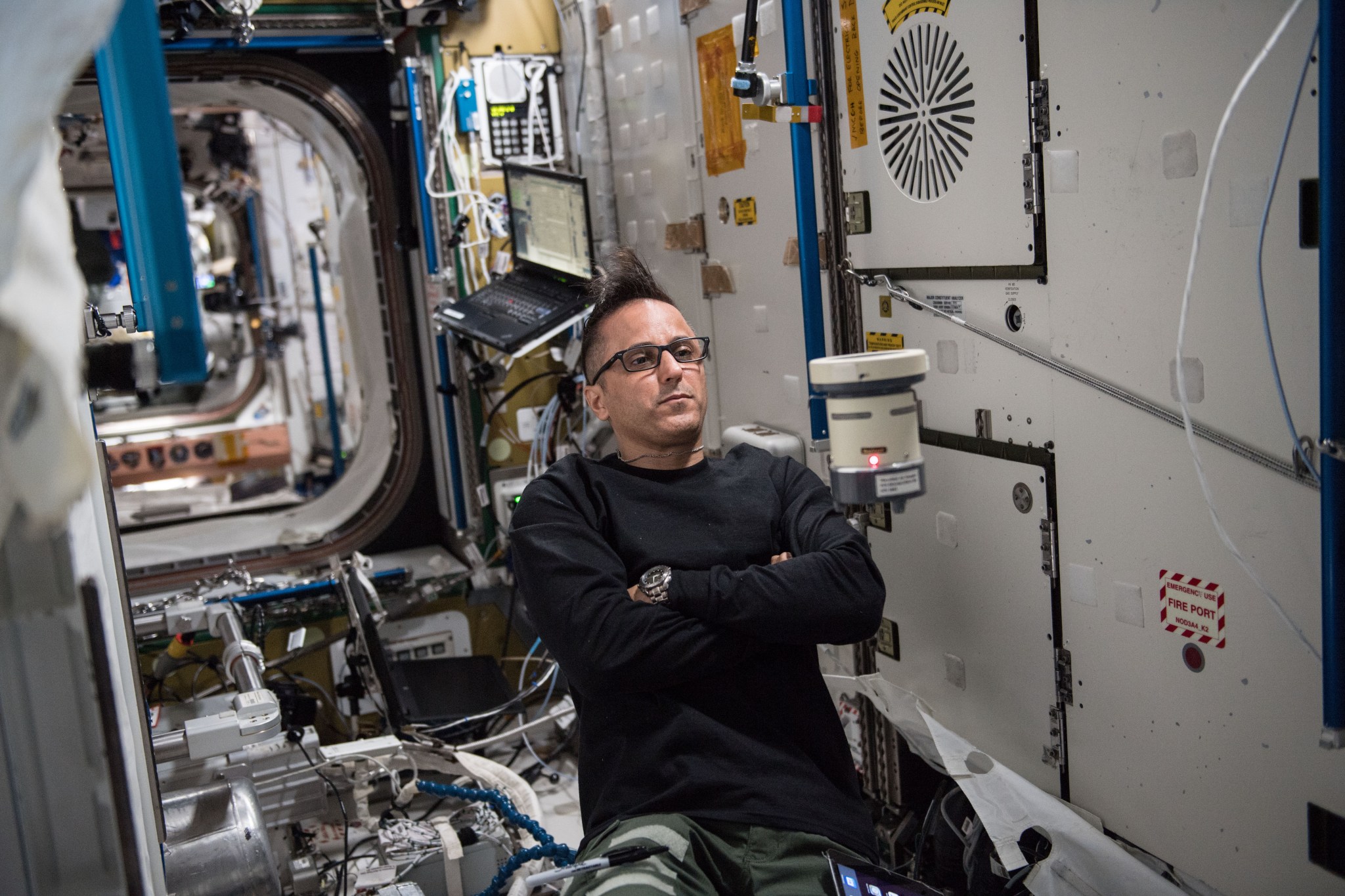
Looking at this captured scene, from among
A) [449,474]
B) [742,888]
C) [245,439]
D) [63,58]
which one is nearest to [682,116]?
[449,474]

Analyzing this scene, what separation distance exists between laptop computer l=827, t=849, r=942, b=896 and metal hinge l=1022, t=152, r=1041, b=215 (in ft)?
4.15

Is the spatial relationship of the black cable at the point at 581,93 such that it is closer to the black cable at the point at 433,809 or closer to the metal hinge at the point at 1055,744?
the black cable at the point at 433,809

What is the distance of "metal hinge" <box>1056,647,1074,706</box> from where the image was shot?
2277 millimetres

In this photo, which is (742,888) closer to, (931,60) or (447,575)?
(931,60)

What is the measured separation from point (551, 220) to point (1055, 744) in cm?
270

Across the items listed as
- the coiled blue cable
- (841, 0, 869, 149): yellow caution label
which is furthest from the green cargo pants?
(841, 0, 869, 149): yellow caution label

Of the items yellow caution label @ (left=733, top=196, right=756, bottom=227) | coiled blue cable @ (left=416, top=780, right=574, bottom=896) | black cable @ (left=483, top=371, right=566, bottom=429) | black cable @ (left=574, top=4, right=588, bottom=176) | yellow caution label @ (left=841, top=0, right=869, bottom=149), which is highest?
black cable @ (left=574, top=4, right=588, bottom=176)

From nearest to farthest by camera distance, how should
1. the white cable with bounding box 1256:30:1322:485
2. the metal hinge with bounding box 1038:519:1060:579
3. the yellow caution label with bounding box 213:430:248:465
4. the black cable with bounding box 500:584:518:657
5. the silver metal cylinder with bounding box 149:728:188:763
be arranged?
the white cable with bounding box 1256:30:1322:485, the metal hinge with bounding box 1038:519:1060:579, the silver metal cylinder with bounding box 149:728:188:763, the black cable with bounding box 500:584:518:657, the yellow caution label with bounding box 213:430:248:465

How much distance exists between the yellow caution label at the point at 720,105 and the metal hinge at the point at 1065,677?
1684 millimetres

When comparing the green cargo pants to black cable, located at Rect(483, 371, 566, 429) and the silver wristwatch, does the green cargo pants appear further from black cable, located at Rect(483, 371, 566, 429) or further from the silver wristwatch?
black cable, located at Rect(483, 371, 566, 429)

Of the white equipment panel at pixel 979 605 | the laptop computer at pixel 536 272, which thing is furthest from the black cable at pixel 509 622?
the white equipment panel at pixel 979 605

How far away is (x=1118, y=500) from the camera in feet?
6.85

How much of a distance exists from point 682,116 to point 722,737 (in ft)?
7.33

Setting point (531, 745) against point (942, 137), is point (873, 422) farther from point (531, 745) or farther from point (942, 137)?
point (531, 745)
